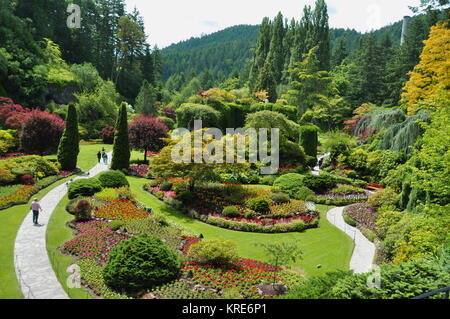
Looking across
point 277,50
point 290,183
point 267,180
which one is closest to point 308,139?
point 267,180

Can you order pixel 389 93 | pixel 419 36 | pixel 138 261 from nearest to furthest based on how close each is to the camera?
pixel 138 261 < pixel 419 36 < pixel 389 93

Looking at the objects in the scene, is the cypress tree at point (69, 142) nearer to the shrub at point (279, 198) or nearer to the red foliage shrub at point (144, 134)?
the red foliage shrub at point (144, 134)

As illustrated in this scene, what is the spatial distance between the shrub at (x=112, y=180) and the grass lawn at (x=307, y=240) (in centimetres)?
251

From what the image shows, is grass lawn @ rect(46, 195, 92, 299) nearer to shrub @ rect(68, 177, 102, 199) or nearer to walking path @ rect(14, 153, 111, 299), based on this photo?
walking path @ rect(14, 153, 111, 299)

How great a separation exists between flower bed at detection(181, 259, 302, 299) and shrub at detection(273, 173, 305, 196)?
11082 millimetres

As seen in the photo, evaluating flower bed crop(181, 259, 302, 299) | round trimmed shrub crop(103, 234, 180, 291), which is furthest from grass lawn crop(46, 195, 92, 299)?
flower bed crop(181, 259, 302, 299)

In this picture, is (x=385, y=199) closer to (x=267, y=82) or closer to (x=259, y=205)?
(x=259, y=205)

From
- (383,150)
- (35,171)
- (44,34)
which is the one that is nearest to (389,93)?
(383,150)

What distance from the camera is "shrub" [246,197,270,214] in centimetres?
1902

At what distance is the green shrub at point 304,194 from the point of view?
22291mm

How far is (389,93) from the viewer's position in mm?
52031

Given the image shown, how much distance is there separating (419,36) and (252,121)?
32.8m

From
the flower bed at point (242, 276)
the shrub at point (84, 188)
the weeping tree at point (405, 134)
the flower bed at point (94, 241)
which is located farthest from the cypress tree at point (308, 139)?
the flower bed at point (94, 241)
